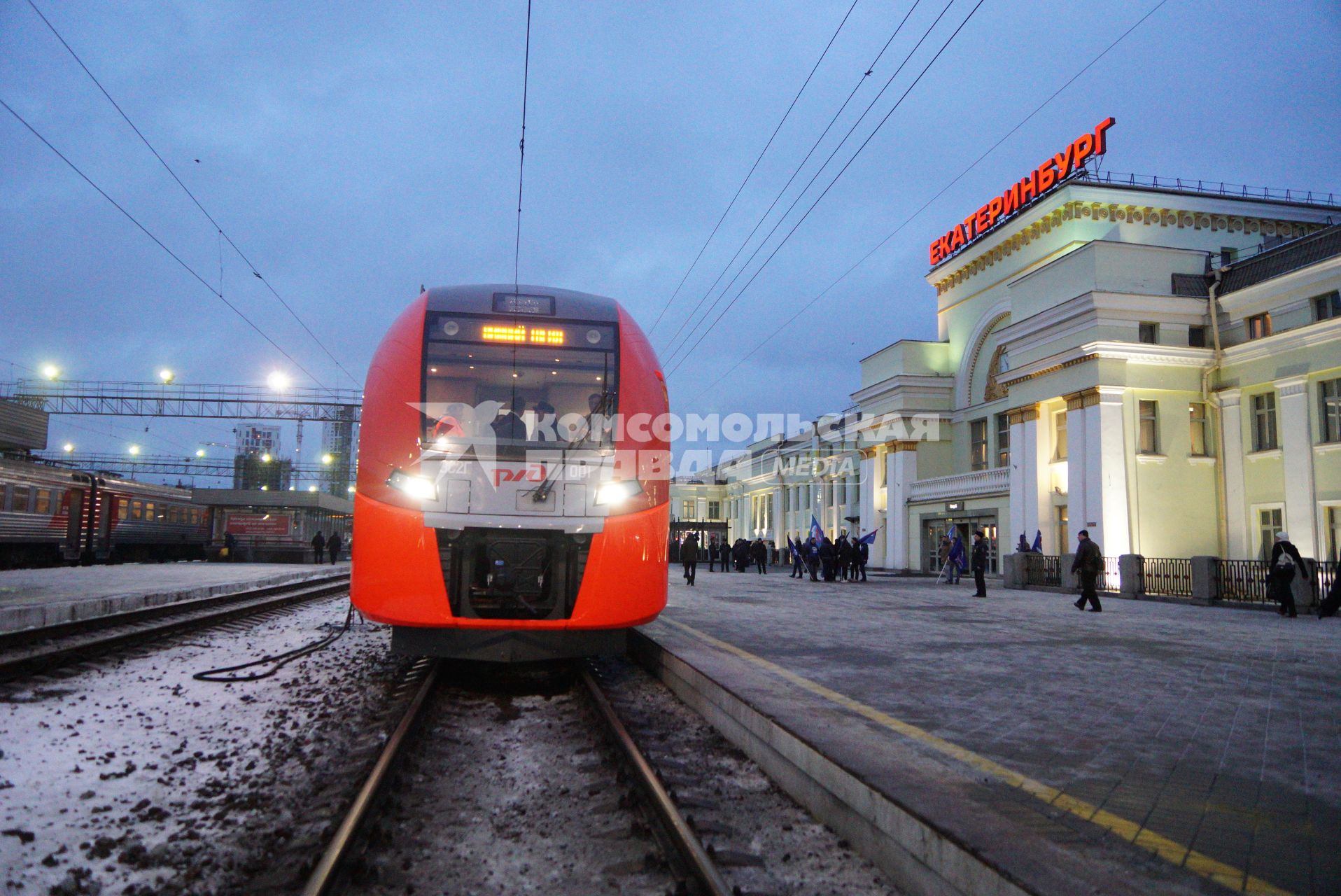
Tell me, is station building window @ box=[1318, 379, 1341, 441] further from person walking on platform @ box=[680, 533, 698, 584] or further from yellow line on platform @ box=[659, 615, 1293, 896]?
yellow line on platform @ box=[659, 615, 1293, 896]

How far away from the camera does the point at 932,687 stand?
6.50 metres

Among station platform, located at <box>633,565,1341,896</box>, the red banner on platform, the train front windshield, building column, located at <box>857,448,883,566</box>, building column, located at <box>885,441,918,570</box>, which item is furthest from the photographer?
building column, located at <box>857,448,883,566</box>

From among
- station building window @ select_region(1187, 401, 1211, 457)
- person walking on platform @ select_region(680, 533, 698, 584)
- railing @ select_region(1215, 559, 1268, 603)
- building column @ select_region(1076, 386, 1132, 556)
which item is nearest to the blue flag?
building column @ select_region(1076, 386, 1132, 556)

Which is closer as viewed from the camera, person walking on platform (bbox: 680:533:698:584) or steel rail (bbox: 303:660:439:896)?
steel rail (bbox: 303:660:439:896)

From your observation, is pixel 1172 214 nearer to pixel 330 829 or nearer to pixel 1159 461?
pixel 1159 461

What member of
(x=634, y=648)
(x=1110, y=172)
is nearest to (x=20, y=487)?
(x=634, y=648)

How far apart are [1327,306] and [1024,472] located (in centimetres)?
910

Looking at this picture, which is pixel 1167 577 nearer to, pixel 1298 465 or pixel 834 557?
pixel 1298 465

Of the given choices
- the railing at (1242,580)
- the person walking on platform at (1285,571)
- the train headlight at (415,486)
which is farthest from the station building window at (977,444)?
the train headlight at (415,486)

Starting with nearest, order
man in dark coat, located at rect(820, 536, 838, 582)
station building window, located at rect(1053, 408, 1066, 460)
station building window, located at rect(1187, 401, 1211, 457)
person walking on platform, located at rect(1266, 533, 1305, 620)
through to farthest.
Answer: person walking on platform, located at rect(1266, 533, 1305, 620) → station building window, located at rect(1187, 401, 1211, 457) → man in dark coat, located at rect(820, 536, 838, 582) → station building window, located at rect(1053, 408, 1066, 460)

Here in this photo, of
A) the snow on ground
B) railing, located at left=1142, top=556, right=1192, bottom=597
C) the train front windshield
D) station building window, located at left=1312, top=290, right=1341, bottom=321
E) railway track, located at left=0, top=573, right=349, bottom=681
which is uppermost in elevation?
station building window, located at left=1312, top=290, right=1341, bottom=321

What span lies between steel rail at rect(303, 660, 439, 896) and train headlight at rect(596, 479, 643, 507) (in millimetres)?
2017

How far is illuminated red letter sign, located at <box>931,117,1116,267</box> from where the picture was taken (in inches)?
1151

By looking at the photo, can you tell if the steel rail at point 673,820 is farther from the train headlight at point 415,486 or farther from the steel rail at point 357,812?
the train headlight at point 415,486
